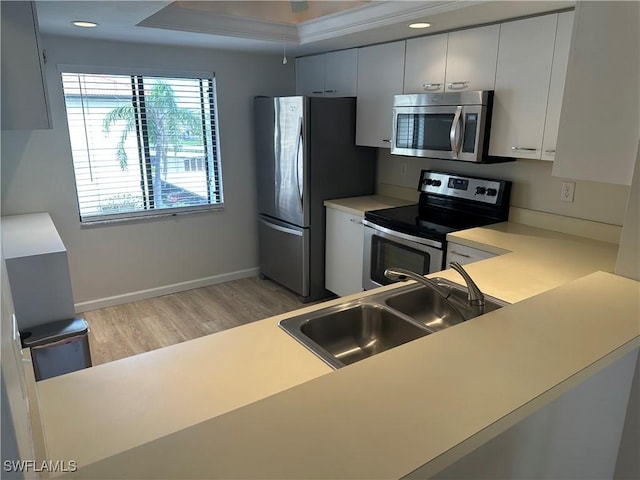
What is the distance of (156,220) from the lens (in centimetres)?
386

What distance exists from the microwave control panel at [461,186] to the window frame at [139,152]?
184cm

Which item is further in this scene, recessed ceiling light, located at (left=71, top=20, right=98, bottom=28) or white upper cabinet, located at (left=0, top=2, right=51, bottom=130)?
recessed ceiling light, located at (left=71, top=20, right=98, bottom=28)

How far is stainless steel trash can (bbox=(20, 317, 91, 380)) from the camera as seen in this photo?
2.20m

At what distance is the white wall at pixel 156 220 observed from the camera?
127 inches

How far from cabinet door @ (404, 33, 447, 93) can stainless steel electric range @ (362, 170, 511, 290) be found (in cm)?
65

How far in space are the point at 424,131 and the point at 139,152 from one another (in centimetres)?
230

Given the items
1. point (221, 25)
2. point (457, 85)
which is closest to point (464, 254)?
point (457, 85)

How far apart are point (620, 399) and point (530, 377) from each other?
0.68 meters

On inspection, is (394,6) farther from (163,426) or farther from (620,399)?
(163,426)

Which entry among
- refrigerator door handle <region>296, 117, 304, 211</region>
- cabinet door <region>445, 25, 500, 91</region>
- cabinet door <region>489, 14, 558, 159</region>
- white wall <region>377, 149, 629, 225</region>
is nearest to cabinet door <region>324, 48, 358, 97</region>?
refrigerator door handle <region>296, 117, 304, 211</region>

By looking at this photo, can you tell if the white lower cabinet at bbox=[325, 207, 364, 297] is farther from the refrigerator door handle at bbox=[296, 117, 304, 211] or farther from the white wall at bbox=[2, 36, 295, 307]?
the white wall at bbox=[2, 36, 295, 307]

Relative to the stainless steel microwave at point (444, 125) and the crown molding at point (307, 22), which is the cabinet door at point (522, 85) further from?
the crown molding at point (307, 22)

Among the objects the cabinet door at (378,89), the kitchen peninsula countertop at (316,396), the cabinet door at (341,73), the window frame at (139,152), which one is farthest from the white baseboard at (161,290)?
the kitchen peninsula countertop at (316,396)

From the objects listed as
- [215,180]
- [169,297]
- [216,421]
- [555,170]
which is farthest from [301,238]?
[216,421]
